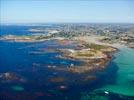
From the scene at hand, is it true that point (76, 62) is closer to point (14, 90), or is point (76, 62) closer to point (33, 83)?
point (33, 83)

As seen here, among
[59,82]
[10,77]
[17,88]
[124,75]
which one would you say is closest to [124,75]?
Result: [124,75]

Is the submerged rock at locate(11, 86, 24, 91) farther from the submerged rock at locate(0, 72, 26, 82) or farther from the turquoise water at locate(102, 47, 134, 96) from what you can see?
the turquoise water at locate(102, 47, 134, 96)

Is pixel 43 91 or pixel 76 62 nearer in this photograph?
pixel 43 91

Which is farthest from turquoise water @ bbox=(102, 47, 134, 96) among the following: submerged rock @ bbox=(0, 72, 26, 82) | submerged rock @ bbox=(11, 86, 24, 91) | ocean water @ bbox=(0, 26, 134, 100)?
submerged rock @ bbox=(0, 72, 26, 82)

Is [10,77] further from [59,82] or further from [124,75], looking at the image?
[124,75]

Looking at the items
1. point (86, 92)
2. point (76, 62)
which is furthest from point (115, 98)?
point (76, 62)

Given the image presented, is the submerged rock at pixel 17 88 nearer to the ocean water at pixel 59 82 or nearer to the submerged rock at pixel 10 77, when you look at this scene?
the ocean water at pixel 59 82

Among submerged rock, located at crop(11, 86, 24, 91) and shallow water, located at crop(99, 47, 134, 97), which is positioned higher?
shallow water, located at crop(99, 47, 134, 97)

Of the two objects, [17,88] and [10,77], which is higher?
[10,77]
